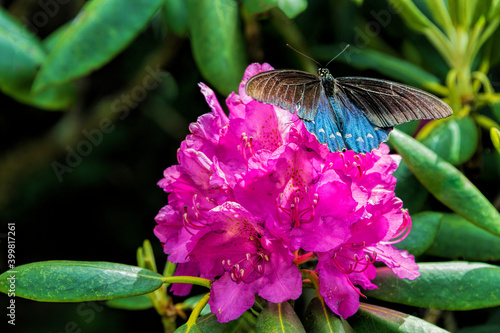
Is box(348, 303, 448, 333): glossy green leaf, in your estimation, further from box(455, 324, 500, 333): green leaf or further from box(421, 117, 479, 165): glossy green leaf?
box(455, 324, 500, 333): green leaf

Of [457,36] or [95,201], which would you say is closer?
[457,36]

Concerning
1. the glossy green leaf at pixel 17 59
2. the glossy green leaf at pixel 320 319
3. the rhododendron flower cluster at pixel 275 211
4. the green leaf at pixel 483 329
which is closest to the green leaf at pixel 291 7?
the rhododendron flower cluster at pixel 275 211

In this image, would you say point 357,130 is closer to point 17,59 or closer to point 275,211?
point 275,211

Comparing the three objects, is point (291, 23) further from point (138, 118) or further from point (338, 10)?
point (138, 118)

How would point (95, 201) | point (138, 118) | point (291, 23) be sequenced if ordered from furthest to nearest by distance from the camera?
1. point (95, 201)
2. point (138, 118)
3. point (291, 23)

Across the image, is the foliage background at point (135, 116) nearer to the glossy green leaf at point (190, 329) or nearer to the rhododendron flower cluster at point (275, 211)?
the rhododendron flower cluster at point (275, 211)

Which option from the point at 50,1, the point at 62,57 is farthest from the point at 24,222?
the point at 62,57
